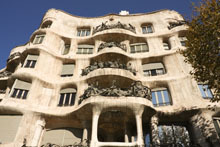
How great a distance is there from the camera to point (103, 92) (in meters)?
13.0

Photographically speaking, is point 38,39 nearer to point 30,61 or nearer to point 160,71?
point 30,61

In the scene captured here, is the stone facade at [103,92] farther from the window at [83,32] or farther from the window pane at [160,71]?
the window at [83,32]

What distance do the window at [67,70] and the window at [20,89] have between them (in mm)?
3547

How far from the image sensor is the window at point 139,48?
19.3 metres

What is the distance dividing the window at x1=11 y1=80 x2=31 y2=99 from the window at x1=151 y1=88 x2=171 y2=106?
11364 millimetres

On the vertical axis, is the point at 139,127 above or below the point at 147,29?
below

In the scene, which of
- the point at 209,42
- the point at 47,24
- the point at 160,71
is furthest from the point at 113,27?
the point at 209,42

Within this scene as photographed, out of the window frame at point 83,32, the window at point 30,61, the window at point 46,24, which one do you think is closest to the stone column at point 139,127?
the window at point 30,61

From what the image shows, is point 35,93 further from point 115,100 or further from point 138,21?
point 138,21

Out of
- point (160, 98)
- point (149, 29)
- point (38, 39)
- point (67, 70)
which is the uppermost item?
point (149, 29)

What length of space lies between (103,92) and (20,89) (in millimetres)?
7634

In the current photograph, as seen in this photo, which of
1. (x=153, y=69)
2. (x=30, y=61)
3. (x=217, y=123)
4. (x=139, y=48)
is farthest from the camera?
(x=139, y=48)

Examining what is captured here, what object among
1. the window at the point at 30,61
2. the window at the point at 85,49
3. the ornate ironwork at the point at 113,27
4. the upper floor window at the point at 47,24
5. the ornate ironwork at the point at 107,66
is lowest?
the ornate ironwork at the point at 107,66

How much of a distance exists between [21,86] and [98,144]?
352 inches
